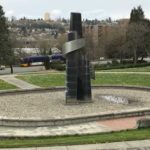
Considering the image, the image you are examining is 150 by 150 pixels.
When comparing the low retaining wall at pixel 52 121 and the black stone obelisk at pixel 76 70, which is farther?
the black stone obelisk at pixel 76 70

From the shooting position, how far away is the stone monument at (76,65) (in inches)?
784

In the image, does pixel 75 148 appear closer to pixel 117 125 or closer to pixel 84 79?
pixel 117 125

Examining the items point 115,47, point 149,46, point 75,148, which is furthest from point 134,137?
point 115,47

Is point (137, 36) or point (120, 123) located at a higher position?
point (137, 36)

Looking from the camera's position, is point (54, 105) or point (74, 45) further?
point (74, 45)

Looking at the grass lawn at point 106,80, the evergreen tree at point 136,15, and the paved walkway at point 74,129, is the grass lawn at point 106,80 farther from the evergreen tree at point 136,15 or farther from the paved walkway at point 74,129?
the evergreen tree at point 136,15

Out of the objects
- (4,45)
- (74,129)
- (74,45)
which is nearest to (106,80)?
(74,45)

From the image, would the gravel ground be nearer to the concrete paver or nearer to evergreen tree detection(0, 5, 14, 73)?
the concrete paver

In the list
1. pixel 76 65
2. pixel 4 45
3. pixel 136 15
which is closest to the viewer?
pixel 76 65

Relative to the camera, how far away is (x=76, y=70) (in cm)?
2011

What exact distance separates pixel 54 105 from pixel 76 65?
211 centimetres

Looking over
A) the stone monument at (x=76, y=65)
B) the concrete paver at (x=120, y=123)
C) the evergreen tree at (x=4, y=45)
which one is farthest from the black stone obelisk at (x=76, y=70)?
the evergreen tree at (x=4, y=45)

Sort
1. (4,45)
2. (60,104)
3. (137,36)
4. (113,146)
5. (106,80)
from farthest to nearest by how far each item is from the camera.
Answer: (137,36) < (4,45) < (106,80) < (60,104) < (113,146)

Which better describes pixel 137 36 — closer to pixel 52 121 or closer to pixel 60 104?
pixel 60 104
